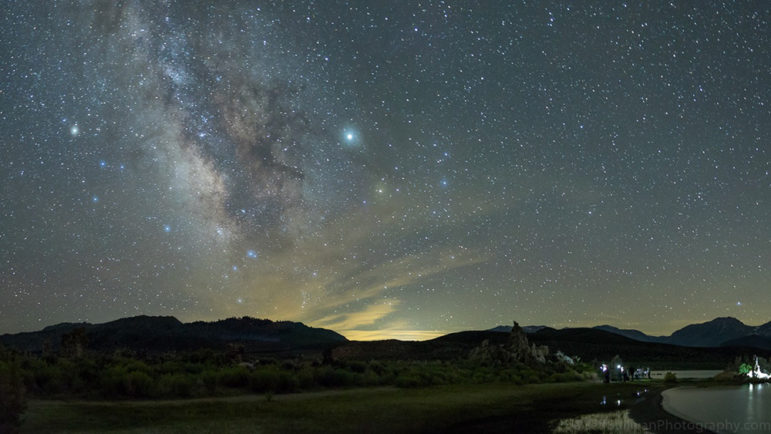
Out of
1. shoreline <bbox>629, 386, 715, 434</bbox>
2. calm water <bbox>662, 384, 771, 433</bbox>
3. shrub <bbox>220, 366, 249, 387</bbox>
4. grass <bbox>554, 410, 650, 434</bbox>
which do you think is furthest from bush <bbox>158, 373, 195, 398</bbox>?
calm water <bbox>662, 384, 771, 433</bbox>

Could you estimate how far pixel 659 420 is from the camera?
702 inches

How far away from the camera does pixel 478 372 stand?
1636 inches

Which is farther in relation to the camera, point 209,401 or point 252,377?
point 252,377

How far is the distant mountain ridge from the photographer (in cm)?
12988

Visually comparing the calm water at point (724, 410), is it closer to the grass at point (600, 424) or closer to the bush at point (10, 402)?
the grass at point (600, 424)

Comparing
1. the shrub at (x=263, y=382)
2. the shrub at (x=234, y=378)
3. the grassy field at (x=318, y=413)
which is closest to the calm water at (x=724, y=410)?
the grassy field at (x=318, y=413)

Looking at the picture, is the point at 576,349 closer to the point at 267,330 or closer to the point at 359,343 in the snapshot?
the point at 359,343

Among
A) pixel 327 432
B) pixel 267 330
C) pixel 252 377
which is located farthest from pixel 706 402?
pixel 267 330

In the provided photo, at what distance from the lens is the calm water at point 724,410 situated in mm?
16197

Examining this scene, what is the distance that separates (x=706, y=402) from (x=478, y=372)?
1858cm

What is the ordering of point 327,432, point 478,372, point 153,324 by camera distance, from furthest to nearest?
point 153,324
point 478,372
point 327,432

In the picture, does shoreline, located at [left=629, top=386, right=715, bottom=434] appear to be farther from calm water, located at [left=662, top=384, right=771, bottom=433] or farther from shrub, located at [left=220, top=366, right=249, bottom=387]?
shrub, located at [left=220, top=366, right=249, bottom=387]

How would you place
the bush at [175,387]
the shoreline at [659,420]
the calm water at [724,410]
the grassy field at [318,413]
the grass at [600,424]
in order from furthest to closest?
the bush at [175,387]
the calm water at [724,410]
the grassy field at [318,413]
the grass at [600,424]
the shoreline at [659,420]

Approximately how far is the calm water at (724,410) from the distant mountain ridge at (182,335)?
95.6 meters
